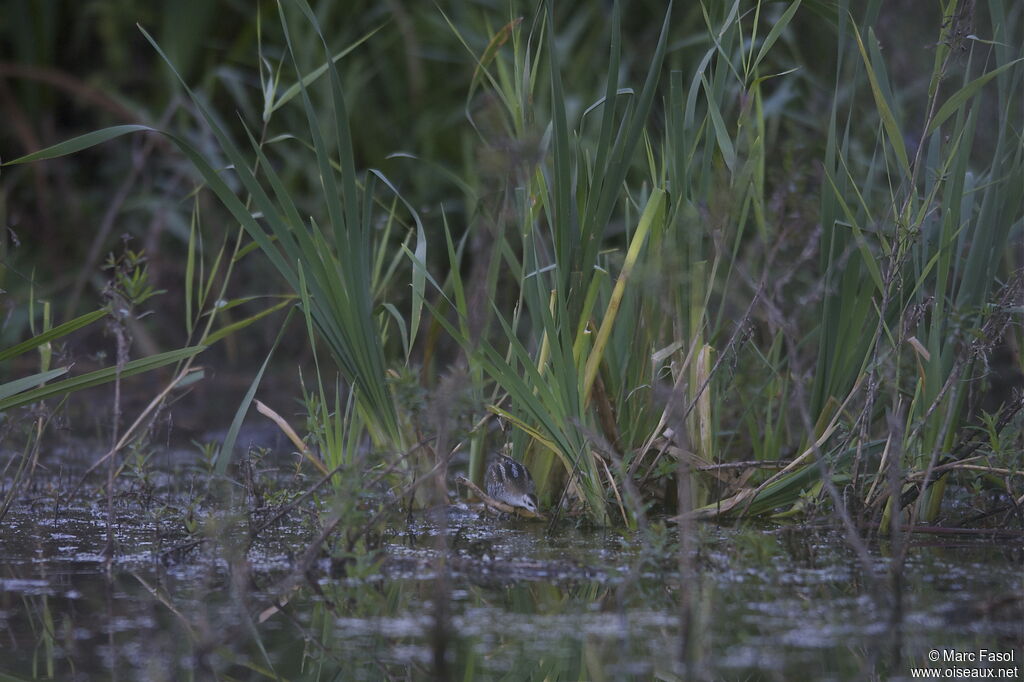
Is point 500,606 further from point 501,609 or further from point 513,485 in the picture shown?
point 513,485

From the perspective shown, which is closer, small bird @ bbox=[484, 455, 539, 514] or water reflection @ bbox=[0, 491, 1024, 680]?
water reflection @ bbox=[0, 491, 1024, 680]

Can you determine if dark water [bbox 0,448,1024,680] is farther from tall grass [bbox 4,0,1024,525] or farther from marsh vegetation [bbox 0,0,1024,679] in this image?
tall grass [bbox 4,0,1024,525]

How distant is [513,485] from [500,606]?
0.64 m

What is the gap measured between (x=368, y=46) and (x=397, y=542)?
12.8ft

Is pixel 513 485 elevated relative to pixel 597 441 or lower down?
lower down

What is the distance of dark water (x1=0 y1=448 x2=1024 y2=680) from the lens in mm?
1556

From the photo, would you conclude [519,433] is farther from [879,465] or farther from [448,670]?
[448,670]

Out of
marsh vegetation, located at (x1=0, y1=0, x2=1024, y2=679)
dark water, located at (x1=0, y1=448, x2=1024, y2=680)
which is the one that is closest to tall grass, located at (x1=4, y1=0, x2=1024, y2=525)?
marsh vegetation, located at (x1=0, y1=0, x2=1024, y2=679)

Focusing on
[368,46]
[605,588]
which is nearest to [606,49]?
[368,46]

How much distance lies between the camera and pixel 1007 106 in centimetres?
236

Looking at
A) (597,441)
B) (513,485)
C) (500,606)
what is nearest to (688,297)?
(513,485)

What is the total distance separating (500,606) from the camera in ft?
5.99

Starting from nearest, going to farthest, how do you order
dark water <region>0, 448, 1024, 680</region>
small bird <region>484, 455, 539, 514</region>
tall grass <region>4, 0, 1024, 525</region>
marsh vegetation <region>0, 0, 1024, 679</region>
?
dark water <region>0, 448, 1024, 680</region> → marsh vegetation <region>0, 0, 1024, 679</region> → tall grass <region>4, 0, 1024, 525</region> → small bird <region>484, 455, 539, 514</region>

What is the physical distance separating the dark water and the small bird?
0.09m
